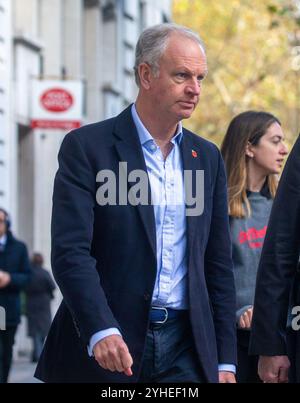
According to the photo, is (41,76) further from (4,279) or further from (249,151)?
(249,151)

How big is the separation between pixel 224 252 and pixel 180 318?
369mm

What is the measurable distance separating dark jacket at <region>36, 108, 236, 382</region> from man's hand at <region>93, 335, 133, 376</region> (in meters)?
0.07

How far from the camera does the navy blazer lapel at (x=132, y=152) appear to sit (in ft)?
16.9

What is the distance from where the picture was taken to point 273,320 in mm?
5180

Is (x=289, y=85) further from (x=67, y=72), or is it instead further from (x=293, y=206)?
(x=293, y=206)

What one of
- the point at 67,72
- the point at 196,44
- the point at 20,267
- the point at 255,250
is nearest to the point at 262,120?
the point at 255,250

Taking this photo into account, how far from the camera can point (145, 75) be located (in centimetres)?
549

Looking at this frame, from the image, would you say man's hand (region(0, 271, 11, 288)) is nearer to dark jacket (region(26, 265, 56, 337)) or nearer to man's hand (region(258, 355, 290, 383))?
man's hand (region(258, 355, 290, 383))

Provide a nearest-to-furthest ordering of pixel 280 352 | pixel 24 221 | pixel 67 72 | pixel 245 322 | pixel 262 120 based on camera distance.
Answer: pixel 280 352 → pixel 245 322 → pixel 262 120 → pixel 24 221 → pixel 67 72

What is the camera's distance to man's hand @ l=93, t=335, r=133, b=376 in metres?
4.82

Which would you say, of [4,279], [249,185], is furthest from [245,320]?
[4,279]

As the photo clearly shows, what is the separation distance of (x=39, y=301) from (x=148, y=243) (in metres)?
16.8

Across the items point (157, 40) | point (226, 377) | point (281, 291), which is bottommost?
point (226, 377)

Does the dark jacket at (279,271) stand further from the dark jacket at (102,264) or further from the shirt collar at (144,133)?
the shirt collar at (144,133)
